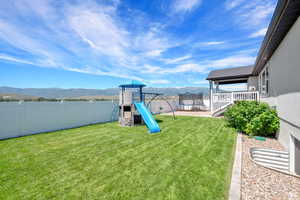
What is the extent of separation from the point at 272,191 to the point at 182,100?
1652 centimetres

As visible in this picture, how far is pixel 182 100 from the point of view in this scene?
1844 cm

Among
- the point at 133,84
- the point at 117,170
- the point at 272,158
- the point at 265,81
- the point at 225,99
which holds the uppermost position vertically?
the point at 265,81

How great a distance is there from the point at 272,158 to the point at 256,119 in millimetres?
1978

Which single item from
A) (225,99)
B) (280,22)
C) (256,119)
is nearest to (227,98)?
(225,99)

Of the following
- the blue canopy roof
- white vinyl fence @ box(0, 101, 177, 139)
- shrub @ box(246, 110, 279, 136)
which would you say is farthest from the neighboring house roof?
white vinyl fence @ box(0, 101, 177, 139)

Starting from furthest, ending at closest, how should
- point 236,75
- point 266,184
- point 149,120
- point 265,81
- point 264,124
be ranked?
point 236,75 < point 265,81 < point 149,120 < point 264,124 < point 266,184

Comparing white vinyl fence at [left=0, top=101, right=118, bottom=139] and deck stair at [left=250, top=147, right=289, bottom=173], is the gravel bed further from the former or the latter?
white vinyl fence at [left=0, top=101, right=118, bottom=139]

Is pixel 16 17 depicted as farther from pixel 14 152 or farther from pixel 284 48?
pixel 284 48

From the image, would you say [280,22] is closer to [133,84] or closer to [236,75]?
[133,84]

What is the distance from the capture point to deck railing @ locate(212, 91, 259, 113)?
10.0 m

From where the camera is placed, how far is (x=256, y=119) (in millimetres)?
5426

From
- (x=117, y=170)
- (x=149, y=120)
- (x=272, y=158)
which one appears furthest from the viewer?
(x=149, y=120)

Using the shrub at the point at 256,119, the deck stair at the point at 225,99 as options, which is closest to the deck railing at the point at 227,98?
the deck stair at the point at 225,99

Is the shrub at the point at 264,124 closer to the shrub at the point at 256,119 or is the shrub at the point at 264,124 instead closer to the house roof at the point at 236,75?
the shrub at the point at 256,119
